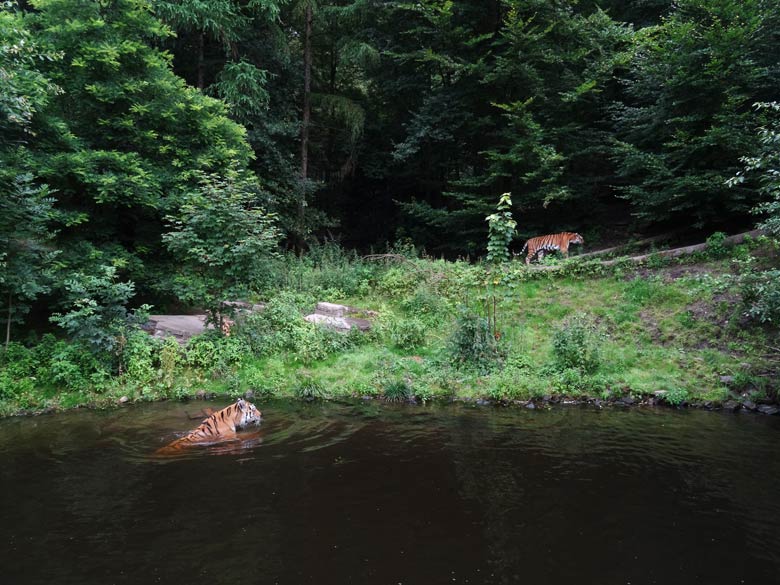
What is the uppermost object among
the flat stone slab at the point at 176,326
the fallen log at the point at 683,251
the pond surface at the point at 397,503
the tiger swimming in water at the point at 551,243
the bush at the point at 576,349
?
the tiger swimming in water at the point at 551,243

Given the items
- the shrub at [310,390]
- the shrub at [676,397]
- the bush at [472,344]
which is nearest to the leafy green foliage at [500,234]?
the bush at [472,344]

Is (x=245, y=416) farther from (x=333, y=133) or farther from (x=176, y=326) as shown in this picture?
(x=333, y=133)

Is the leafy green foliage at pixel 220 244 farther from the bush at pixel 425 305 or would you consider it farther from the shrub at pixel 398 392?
the bush at pixel 425 305

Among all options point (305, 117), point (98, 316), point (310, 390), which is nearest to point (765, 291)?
point (310, 390)

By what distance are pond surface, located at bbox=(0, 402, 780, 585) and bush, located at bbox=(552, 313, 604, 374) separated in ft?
6.33

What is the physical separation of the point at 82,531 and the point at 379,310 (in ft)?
29.8

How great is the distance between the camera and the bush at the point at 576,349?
33.3 ft

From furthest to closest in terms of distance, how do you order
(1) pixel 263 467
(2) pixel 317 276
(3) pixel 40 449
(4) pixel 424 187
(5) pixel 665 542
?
1. (4) pixel 424 187
2. (2) pixel 317 276
3. (3) pixel 40 449
4. (1) pixel 263 467
5. (5) pixel 665 542

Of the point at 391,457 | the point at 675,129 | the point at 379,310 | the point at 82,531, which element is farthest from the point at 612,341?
the point at 82,531

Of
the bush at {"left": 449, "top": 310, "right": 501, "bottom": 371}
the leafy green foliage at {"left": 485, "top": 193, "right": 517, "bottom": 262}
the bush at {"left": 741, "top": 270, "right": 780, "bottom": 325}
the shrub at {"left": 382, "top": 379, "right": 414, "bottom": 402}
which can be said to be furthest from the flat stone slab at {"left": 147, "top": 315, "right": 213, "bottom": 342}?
the bush at {"left": 741, "top": 270, "right": 780, "bottom": 325}

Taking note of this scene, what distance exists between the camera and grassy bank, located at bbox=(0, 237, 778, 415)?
374 inches

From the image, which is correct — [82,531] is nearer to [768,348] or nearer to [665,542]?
[665,542]

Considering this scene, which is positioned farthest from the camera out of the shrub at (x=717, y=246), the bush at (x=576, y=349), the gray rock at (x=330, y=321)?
the shrub at (x=717, y=246)

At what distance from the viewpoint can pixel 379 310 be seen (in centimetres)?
1338
